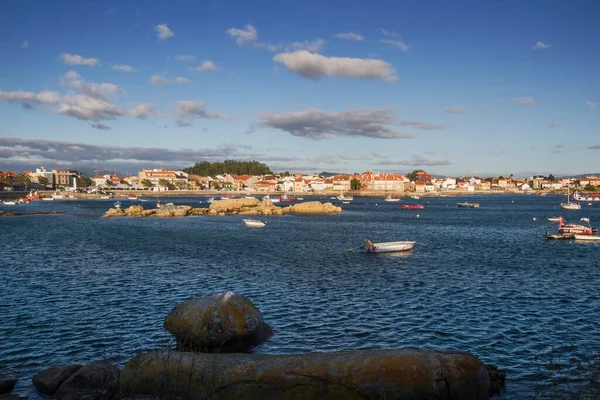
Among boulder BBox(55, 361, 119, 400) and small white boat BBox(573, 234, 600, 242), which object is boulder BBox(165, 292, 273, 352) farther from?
small white boat BBox(573, 234, 600, 242)

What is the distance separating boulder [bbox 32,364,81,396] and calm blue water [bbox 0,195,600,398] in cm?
34

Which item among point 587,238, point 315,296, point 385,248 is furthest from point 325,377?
point 587,238

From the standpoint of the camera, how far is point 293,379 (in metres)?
11.1

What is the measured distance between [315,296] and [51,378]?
15218 mm

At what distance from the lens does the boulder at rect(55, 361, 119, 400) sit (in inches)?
509

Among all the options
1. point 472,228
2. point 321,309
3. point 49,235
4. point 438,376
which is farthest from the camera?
point 472,228

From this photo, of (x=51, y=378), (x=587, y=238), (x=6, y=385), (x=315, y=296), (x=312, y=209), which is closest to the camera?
(x=6, y=385)

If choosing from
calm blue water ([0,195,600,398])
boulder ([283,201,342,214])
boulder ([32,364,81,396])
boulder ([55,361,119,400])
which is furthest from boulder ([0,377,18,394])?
boulder ([283,201,342,214])

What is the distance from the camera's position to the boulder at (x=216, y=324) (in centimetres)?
1670

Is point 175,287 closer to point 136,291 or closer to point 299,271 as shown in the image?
point 136,291

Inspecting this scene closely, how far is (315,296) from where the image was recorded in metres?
27.0

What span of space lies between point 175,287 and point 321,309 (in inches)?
395

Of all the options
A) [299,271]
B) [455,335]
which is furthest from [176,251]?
[455,335]

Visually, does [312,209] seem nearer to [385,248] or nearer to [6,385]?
[385,248]
